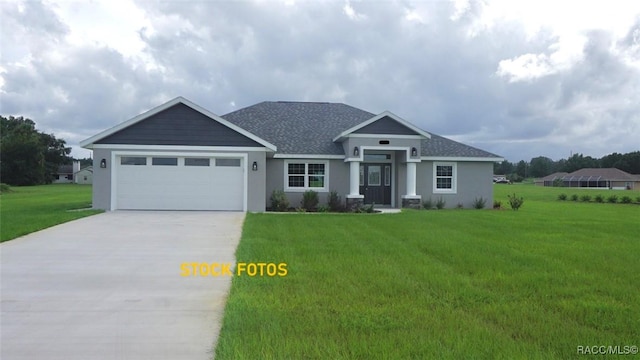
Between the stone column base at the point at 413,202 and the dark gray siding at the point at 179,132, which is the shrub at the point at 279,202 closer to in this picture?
the dark gray siding at the point at 179,132

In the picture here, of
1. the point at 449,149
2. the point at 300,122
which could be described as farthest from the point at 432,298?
the point at 300,122

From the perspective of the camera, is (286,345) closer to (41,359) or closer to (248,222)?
(41,359)

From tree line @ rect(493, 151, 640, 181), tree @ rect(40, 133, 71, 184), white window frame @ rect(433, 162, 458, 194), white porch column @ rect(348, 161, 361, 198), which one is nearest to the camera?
white porch column @ rect(348, 161, 361, 198)

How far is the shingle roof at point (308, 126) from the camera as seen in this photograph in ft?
75.1

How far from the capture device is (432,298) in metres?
6.45

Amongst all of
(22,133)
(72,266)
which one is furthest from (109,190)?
(22,133)

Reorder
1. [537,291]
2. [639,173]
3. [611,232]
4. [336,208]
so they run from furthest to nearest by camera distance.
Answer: [639,173] < [336,208] < [611,232] < [537,291]

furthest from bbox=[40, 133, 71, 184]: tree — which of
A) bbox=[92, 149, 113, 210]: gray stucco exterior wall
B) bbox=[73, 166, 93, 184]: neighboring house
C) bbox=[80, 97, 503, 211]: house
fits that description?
bbox=[92, 149, 113, 210]: gray stucco exterior wall

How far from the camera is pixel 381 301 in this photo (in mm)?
6266

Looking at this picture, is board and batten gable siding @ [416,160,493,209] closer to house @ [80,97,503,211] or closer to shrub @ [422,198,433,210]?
house @ [80,97,503,211]

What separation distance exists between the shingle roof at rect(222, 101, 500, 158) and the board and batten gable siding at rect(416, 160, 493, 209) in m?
0.53

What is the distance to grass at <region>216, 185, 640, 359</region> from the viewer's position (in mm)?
4789

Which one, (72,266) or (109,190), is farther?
(109,190)

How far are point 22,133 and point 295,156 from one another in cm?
6874
